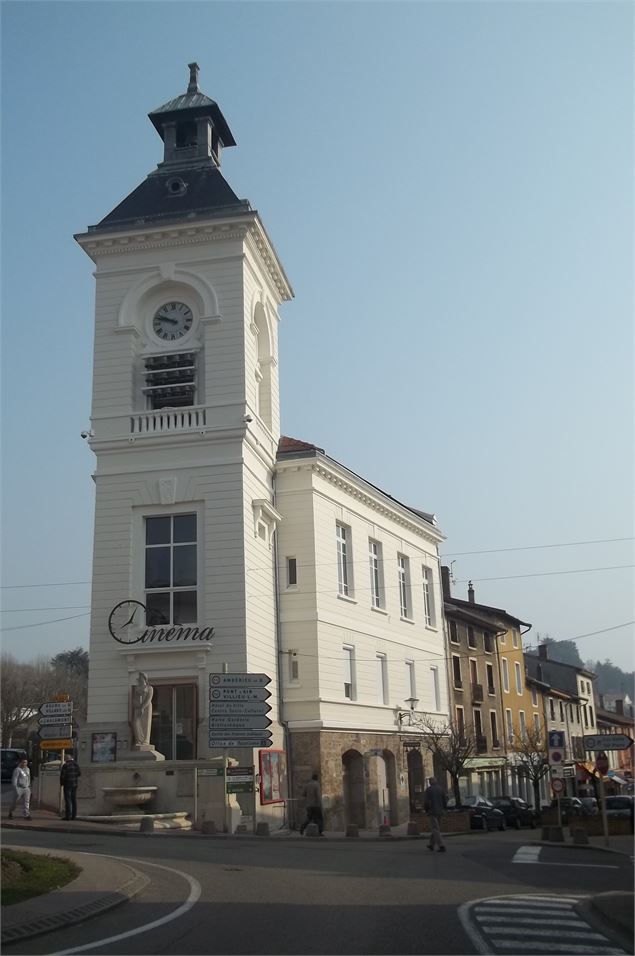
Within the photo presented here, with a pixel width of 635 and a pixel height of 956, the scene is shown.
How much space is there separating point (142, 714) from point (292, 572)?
8.30 metres

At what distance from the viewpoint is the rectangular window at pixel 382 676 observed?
37844 millimetres

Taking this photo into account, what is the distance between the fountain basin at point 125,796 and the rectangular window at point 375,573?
14285 mm

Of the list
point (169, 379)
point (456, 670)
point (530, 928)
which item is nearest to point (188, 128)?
point (169, 379)

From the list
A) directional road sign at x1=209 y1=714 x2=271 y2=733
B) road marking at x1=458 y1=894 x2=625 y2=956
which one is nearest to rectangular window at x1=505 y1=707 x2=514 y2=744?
directional road sign at x1=209 y1=714 x2=271 y2=733

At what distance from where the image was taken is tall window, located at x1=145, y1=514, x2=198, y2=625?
1183 inches

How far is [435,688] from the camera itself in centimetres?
4369

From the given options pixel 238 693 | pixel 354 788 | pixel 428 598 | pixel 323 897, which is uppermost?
pixel 428 598

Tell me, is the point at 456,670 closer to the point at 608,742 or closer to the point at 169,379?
the point at 169,379

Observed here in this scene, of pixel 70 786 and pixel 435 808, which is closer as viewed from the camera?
pixel 435 808


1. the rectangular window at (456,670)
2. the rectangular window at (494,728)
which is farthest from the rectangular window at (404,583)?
the rectangular window at (494,728)

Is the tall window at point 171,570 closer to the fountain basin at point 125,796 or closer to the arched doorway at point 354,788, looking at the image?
the fountain basin at point 125,796

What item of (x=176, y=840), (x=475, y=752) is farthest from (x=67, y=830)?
(x=475, y=752)

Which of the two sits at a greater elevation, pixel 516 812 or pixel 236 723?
pixel 236 723

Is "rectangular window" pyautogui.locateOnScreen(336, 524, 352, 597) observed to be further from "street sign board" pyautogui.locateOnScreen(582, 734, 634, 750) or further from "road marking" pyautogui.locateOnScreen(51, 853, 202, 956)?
"road marking" pyautogui.locateOnScreen(51, 853, 202, 956)
